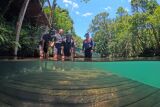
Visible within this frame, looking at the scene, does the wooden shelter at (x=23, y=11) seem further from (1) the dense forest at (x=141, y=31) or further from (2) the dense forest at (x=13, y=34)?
(1) the dense forest at (x=141, y=31)

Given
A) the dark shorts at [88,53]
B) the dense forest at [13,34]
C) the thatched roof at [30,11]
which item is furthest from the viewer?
the thatched roof at [30,11]

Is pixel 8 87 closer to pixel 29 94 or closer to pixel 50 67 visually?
pixel 29 94

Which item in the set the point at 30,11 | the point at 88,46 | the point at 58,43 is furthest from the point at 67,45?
the point at 30,11

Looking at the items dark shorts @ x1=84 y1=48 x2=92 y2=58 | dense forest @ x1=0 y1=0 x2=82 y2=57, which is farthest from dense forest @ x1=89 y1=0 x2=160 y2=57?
dark shorts @ x1=84 y1=48 x2=92 y2=58

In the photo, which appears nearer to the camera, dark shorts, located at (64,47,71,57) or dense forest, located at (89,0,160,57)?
dark shorts, located at (64,47,71,57)

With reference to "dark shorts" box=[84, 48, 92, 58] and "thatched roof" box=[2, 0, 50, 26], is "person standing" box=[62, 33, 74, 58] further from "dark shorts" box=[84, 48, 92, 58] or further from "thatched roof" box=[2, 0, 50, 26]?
"thatched roof" box=[2, 0, 50, 26]

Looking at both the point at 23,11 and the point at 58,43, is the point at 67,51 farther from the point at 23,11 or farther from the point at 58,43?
the point at 23,11

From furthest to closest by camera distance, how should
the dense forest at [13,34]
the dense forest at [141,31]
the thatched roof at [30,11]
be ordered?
the dense forest at [141,31] → the thatched roof at [30,11] → the dense forest at [13,34]

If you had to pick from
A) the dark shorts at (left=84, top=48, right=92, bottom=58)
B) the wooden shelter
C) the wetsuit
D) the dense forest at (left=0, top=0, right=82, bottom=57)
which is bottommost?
the dark shorts at (left=84, top=48, right=92, bottom=58)

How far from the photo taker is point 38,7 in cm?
2184

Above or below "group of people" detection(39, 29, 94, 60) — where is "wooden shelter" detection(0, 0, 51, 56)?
above

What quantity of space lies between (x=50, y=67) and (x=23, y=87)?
5.81 meters

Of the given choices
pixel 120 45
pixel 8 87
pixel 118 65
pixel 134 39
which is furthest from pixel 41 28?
pixel 120 45

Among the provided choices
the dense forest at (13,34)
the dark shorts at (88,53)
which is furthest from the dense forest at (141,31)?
the dark shorts at (88,53)
